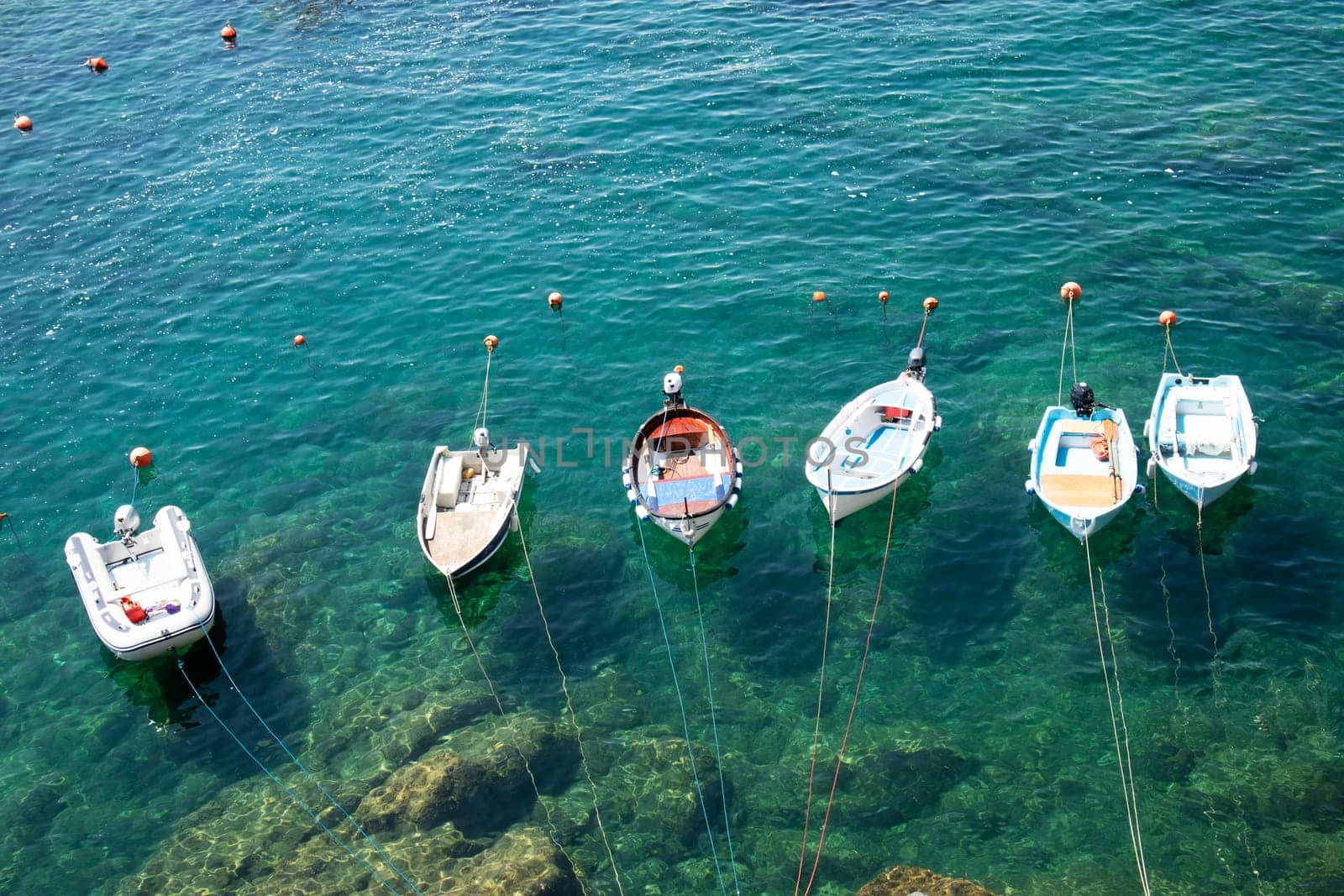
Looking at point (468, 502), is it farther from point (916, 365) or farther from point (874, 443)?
point (916, 365)

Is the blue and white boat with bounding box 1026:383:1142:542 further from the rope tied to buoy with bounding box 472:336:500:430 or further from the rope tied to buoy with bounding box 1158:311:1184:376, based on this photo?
the rope tied to buoy with bounding box 472:336:500:430

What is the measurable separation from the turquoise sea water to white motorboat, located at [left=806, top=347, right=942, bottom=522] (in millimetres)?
1527

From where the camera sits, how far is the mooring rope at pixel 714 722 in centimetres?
2856

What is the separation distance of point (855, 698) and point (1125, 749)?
24.8 ft

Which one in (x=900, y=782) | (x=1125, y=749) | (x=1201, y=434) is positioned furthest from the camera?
(x=1201, y=434)

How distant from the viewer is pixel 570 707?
32844 mm

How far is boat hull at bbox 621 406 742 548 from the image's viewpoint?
36250mm

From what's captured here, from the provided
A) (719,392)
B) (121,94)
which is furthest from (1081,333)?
(121,94)

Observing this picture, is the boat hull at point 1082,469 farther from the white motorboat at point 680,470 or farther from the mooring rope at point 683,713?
the mooring rope at point 683,713

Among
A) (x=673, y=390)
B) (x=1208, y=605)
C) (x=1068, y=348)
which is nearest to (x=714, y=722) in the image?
(x=673, y=390)

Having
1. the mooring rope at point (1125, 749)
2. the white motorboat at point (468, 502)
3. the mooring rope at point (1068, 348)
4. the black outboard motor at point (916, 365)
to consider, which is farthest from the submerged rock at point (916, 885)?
the mooring rope at point (1068, 348)

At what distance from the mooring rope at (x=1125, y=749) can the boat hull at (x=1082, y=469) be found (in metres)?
0.97

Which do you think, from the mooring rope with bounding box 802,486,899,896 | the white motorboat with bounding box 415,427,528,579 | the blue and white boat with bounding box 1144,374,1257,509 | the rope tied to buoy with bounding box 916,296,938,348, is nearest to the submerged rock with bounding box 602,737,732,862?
the mooring rope with bounding box 802,486,899,896

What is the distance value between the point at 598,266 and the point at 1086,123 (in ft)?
88.9
